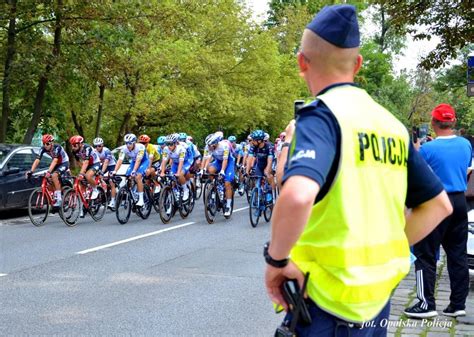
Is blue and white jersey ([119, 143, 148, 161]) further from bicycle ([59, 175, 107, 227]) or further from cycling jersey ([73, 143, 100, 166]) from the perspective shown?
bicycle ([59, 175, 107, 227])

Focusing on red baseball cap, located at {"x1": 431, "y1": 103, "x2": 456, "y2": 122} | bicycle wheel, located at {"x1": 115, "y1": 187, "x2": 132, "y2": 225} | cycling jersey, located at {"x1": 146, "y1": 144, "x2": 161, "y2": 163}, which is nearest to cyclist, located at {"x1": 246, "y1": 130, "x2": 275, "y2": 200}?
bicycle wheel, located at {"x1": 115, "y1": 187, "x2": 132, "y2": 225}

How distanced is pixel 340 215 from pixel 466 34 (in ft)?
43.7

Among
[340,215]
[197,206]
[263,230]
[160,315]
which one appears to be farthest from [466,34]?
[340,215]

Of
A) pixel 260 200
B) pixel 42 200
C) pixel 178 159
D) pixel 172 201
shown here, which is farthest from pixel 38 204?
pixel 260 200

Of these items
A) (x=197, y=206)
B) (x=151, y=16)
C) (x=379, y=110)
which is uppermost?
(x=151, y=16)

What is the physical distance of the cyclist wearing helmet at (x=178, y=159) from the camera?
53.4ft

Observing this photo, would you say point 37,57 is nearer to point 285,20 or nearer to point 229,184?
point 229,184

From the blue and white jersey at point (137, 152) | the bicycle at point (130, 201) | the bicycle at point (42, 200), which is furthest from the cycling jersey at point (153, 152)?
the bicycle at point (42, 200)

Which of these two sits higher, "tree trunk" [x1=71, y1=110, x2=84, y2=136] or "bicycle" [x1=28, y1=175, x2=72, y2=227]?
"tree trunk" [x1=71, y1=110, x2=84, y2=136]

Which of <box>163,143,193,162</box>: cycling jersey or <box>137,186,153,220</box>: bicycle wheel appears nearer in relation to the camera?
<box>137,186,153,220</box>: bicycle wheel

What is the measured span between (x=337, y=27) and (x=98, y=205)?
13910 mm

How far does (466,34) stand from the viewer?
14.6m

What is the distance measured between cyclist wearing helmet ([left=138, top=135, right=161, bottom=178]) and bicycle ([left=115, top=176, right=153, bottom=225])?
1.32 ft

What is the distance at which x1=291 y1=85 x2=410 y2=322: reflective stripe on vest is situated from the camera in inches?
92.6
